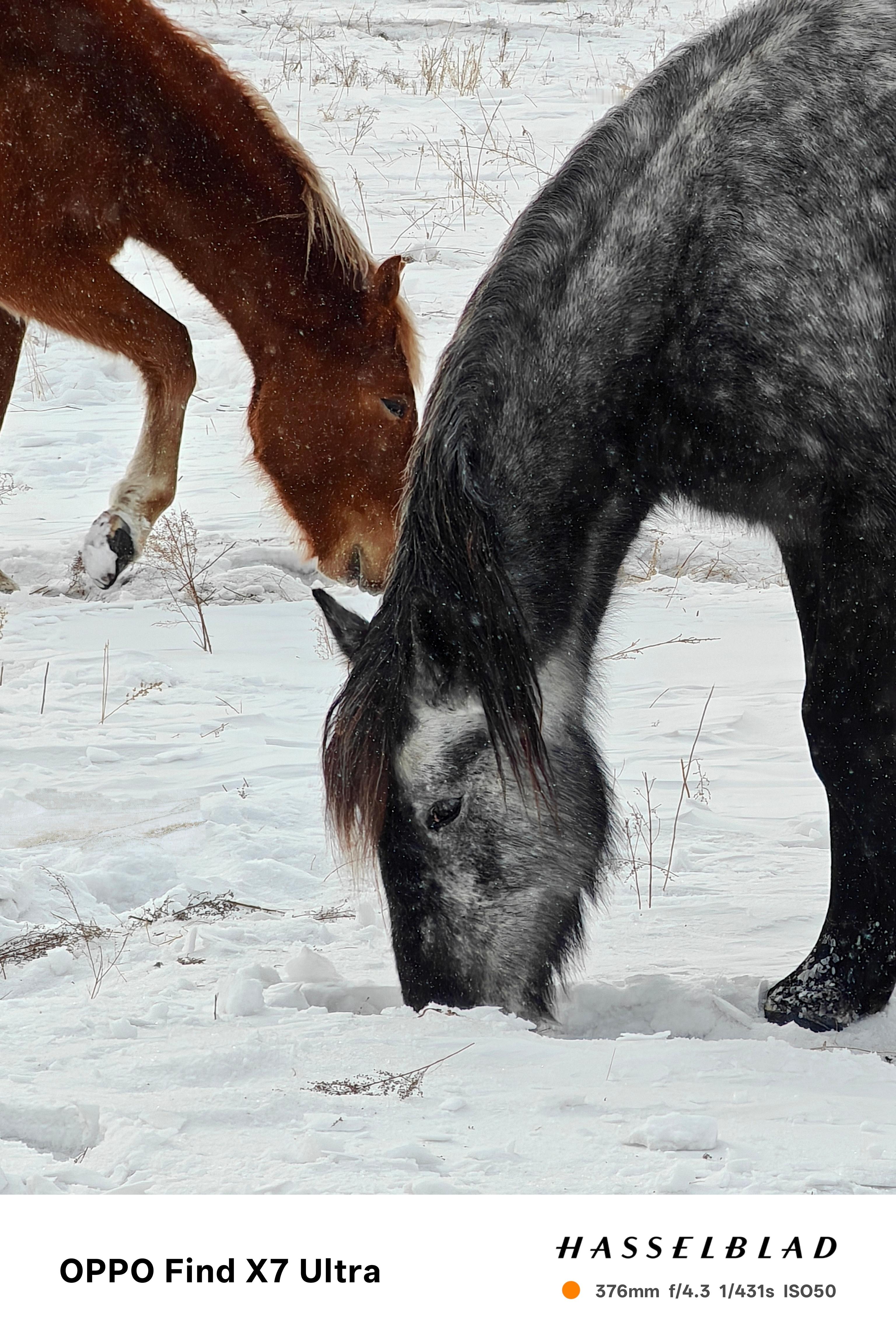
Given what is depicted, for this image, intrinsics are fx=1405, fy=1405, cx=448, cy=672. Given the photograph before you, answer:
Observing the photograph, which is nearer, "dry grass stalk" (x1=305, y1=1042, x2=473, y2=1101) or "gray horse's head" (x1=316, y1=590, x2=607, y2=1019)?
"dry grass stalk" (x1=305, y1=1042, x2=473, y2=1101)

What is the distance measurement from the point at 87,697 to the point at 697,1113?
3.05m

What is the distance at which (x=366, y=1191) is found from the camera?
1.88m

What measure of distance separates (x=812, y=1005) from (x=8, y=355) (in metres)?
4.33

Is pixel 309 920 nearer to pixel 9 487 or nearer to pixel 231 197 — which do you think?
pixel 231 197

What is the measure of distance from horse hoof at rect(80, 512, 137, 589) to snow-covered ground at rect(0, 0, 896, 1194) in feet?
1.21

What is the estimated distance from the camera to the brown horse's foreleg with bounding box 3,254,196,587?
4.79m

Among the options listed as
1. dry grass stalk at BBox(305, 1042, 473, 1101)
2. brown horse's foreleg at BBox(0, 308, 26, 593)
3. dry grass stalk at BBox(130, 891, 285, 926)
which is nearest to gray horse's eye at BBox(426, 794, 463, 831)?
dry grass stalk at BBox(305, 1042, 473, 1101)

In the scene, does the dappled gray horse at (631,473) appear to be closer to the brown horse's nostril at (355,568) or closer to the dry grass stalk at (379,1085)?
the dry grass stalk at (379,1085)

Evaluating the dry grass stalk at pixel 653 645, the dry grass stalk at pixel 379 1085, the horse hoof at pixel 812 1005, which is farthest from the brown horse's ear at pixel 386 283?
the dry grass stalk at pixel 379 1085

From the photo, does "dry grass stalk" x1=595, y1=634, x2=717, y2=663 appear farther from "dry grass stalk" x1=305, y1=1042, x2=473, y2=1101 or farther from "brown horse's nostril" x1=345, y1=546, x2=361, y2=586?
"dry grass stalk" x1=305, y1=1042, x2=473, y2=1101

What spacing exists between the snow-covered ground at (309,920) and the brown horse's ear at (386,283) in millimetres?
843

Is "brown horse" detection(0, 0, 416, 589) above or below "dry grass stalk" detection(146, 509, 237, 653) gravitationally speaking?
above

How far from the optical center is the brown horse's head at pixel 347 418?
5.12m
